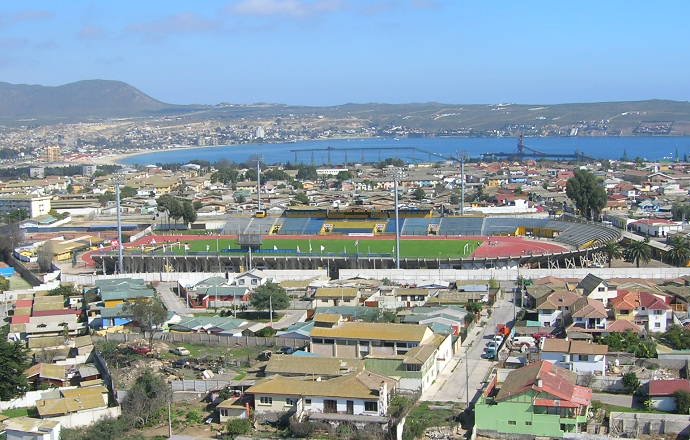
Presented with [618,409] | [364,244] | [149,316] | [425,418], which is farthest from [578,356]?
[364,244]

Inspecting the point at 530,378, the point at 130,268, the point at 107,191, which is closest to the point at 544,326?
the point at 530,378

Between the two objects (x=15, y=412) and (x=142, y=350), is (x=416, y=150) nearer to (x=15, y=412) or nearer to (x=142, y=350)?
(x=142, y=350)

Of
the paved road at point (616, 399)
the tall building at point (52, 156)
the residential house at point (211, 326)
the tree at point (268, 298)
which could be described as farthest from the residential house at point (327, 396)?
the tall building at point (52, 156)

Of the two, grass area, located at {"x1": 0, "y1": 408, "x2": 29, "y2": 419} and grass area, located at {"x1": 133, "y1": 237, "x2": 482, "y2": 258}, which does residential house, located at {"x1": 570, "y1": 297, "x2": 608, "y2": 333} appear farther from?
grass area, located at {"x1": 133, "y1": 237, "x2": 482, "y2": 258}

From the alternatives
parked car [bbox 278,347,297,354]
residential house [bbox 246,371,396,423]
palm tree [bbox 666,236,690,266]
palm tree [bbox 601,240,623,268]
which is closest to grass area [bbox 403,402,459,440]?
residential house [bbox 246,371,396,423]

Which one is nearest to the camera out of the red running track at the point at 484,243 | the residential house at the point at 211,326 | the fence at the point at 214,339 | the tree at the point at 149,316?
the fence at the point at 214,339

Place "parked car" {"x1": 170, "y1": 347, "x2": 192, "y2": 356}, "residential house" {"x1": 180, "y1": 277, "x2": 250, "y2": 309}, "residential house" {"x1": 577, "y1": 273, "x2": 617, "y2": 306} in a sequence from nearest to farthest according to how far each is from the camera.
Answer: "parked car" {"x1": 170, "y1": 347, "x2": 192, "y2": 356}
"residential house" {"x1": 577, "y1": 273, "x2": 617, "y2": 306}
"residential house" {"x1": 180, "y1": 277, "x2": 250, "y2": 309}

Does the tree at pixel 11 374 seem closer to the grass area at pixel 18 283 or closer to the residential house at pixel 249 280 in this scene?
the residential house at pixel 249 280
